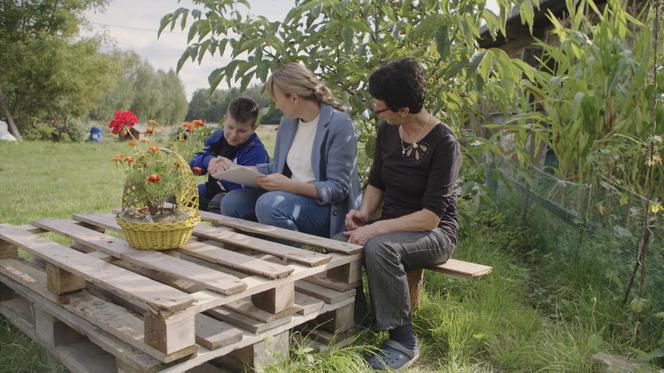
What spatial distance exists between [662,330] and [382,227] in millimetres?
1242

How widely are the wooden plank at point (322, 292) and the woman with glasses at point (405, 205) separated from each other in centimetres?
12

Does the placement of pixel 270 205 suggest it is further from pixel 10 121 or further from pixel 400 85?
pixel 10 121

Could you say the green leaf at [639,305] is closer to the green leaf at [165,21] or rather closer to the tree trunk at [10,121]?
the green leaf at [165,21]

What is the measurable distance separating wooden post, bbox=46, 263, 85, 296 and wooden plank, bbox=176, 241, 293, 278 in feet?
1.41

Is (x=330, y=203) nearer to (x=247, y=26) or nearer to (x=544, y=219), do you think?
(x=247, y=26)

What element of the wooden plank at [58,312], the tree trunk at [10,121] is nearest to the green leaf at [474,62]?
the wooden plank at [58,312]

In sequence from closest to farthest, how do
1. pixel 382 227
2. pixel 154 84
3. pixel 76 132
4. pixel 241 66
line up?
1. pixel 382 227
2. pixel 241 66
3. pixel 76 132
4. pixel 154 84

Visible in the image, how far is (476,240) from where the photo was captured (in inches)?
141

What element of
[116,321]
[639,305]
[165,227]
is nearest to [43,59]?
[165,227]

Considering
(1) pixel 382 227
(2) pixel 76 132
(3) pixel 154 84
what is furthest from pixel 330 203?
(3) pixel 154 84

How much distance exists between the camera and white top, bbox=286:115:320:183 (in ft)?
9.55

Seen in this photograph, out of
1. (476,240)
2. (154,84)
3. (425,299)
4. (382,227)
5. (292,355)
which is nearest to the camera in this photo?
(292,355)

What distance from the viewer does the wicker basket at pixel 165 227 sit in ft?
6.94

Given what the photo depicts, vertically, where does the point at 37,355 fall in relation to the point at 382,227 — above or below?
below
